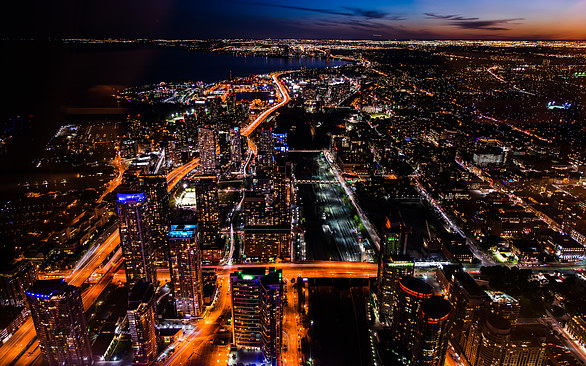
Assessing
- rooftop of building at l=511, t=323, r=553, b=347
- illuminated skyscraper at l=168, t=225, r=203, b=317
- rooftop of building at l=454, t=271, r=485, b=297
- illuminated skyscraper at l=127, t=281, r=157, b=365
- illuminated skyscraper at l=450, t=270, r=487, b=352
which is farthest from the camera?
illuminated skyscraper at l=168, t=225, r=203, b=317

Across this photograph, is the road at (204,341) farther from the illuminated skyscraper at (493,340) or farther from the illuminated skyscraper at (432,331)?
the illuminated skyscraper at (493,340)

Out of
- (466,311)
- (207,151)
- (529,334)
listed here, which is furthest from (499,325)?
(207,151)

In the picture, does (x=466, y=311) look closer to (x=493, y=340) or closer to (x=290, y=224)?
(x=493, y=340)

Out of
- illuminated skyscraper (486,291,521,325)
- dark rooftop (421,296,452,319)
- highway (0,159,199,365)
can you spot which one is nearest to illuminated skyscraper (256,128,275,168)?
highway (0,159,199,365)

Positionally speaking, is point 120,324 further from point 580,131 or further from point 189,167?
point 580,131

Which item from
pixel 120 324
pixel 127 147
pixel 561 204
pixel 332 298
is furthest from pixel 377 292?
pixel 127 147

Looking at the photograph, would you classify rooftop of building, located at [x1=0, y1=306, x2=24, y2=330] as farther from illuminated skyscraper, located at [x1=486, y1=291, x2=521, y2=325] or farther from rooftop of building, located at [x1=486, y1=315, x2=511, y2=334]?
illuminated skyscraper, located at [x1=486, y1=291, x2=521, y2=325]
